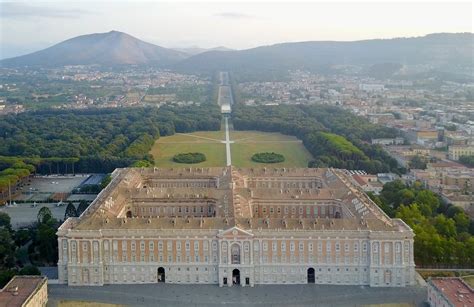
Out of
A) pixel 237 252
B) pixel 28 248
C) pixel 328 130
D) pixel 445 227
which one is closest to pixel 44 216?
pixel 28 248

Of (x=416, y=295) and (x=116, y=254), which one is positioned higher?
(x=116, y=254)

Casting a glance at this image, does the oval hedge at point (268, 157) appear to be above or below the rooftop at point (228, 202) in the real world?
below

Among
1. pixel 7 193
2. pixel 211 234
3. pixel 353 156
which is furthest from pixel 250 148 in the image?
pixel 211 234

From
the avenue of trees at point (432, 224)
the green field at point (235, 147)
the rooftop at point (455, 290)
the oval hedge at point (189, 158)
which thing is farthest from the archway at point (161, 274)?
the oval hedge at point (189, 158)

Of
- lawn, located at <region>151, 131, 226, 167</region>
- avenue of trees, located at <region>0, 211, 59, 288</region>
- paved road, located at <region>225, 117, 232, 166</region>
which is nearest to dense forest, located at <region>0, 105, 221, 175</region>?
lawn, located at <region>151, 131, 226, 167</region>

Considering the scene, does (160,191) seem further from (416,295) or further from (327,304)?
(416,295)

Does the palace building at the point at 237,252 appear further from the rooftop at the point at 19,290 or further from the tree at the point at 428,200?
the tree at the point at 428,200
